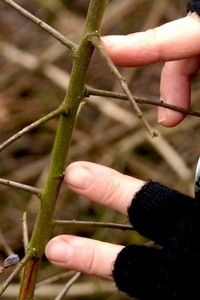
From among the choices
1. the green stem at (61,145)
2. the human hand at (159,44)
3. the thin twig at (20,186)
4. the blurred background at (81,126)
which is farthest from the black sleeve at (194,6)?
the blurred background at (81,126)

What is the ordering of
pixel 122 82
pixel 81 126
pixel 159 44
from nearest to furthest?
pixel 122 82 → pixel 159 44 → pixel 81 126

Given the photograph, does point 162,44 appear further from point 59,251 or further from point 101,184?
point 59,251

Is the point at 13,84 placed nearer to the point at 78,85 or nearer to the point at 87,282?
the point at 87,282

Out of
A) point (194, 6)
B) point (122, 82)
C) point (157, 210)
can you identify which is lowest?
point (157, 210)

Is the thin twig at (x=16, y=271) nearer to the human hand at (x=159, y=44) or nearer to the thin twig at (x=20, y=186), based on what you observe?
the thin twig at (x=20, y=186)

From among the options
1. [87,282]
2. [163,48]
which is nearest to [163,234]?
[163,48]

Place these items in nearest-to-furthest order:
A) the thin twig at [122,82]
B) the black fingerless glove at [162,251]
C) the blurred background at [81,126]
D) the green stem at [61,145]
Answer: the thin twig at [122,82] → the green stem at [61,145] → the black fingerless glove at [162,251] → the blurred background at [81,126]

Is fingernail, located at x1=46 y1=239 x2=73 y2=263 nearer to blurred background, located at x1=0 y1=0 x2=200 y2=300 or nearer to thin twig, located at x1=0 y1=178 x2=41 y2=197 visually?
thin twig, located at x1=0 y1=178 x2=41 y2=197

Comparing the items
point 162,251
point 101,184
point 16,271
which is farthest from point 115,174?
point 16,271
